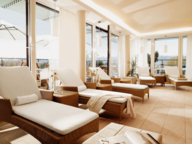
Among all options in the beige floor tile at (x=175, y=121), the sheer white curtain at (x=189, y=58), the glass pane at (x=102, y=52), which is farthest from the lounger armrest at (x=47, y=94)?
the sheer white curtain at (x=189, y=58)

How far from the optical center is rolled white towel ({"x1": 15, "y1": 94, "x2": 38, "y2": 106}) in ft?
7.61

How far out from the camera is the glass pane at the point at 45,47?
4.20 m

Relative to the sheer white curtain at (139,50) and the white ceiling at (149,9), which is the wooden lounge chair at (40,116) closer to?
the white ceiling at (149,9)

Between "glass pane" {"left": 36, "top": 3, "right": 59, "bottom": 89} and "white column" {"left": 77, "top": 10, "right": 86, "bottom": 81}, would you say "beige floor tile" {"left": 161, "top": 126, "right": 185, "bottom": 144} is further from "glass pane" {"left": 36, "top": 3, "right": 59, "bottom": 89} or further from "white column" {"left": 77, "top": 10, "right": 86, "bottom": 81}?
"glass pane" {"left": 36, "top": 3, "right": 59, "bottom": 89}

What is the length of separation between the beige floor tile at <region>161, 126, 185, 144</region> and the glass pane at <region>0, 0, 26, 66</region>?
3.52 meters

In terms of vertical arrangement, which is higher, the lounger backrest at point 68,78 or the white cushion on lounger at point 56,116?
the lounger backrest at point 68,78

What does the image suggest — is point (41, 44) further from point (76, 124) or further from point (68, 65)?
point (76, 124)

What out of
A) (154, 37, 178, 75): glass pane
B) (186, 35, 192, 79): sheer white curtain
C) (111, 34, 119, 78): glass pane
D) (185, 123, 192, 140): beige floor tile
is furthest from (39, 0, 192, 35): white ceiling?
(154, 37, 178, 75): glass pane

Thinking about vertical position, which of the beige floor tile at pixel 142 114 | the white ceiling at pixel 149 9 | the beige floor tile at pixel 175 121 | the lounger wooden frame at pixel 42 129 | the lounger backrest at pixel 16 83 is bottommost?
the beige floor tile at pixel 175 121

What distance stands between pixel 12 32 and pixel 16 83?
168cm

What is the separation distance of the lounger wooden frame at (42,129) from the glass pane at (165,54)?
8562mm

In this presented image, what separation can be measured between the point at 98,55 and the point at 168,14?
11.1ft

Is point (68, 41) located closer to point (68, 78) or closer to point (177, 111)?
point (68, 78)

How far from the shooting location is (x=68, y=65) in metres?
5.01
